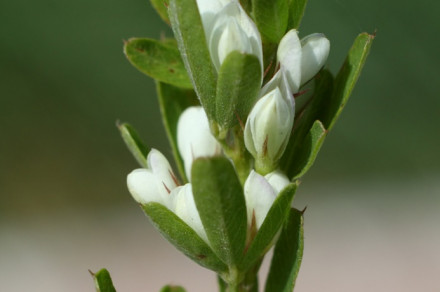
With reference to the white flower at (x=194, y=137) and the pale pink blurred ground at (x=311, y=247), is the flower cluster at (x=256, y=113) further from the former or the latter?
the pale pink blurred ground at (x=311, y=247)

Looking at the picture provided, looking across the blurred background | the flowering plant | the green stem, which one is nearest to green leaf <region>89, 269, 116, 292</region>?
the flowering plant

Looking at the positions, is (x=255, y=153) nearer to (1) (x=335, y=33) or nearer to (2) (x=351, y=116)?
(1) (x=335, y=33)

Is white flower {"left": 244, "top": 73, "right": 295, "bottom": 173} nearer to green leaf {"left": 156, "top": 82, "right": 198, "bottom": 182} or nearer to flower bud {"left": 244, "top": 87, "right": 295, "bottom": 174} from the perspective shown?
flower bud {"left": 244, "top": 87, "right": 295, "bottom": 174}

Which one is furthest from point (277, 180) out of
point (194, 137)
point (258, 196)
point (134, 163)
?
point (134, 163)

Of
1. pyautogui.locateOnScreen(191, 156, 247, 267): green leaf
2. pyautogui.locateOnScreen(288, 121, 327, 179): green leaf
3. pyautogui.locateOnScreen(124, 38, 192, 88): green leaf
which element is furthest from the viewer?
pyautogui.locateOnScreen(124, 38, 192, 88): green leaf

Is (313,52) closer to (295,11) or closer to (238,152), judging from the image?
(295,11)

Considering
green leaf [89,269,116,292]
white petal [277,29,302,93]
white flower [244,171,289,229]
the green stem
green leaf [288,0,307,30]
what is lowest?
green leaf [89,269,116,292]

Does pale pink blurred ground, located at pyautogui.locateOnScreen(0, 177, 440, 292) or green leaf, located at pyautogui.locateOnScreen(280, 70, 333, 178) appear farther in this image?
pale pink blurred ground, located at pyautogui.locateOnScreen(0, 177, 440, 292)
